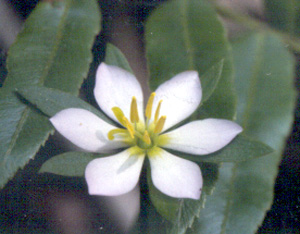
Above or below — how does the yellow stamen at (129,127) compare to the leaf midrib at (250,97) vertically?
above

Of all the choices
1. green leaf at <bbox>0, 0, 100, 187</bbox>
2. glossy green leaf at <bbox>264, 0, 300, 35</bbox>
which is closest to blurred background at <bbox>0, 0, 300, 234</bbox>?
green leaf at <bbox>0, 0, 100, 187</bbox>

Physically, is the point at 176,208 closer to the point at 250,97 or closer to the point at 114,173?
the point at 114,173

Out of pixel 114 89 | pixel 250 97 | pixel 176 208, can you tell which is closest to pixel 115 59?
pixel 114 89

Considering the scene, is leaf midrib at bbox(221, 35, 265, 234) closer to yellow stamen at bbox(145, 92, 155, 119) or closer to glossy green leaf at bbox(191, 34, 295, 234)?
glossy green leaf at bbox(191, 34, 295, 234)

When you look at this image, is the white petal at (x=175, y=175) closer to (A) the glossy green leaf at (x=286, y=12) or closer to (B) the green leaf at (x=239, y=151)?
(B) the green leaf at (x=239, y=151)

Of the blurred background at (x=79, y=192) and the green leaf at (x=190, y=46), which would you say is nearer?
the blurred background at (x=79, y=192)

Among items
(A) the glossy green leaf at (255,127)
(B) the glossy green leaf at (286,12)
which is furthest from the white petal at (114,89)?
(B) the glossy green leaf at (286,12)

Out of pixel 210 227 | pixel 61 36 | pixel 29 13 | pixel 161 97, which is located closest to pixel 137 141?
pixel 161 97
